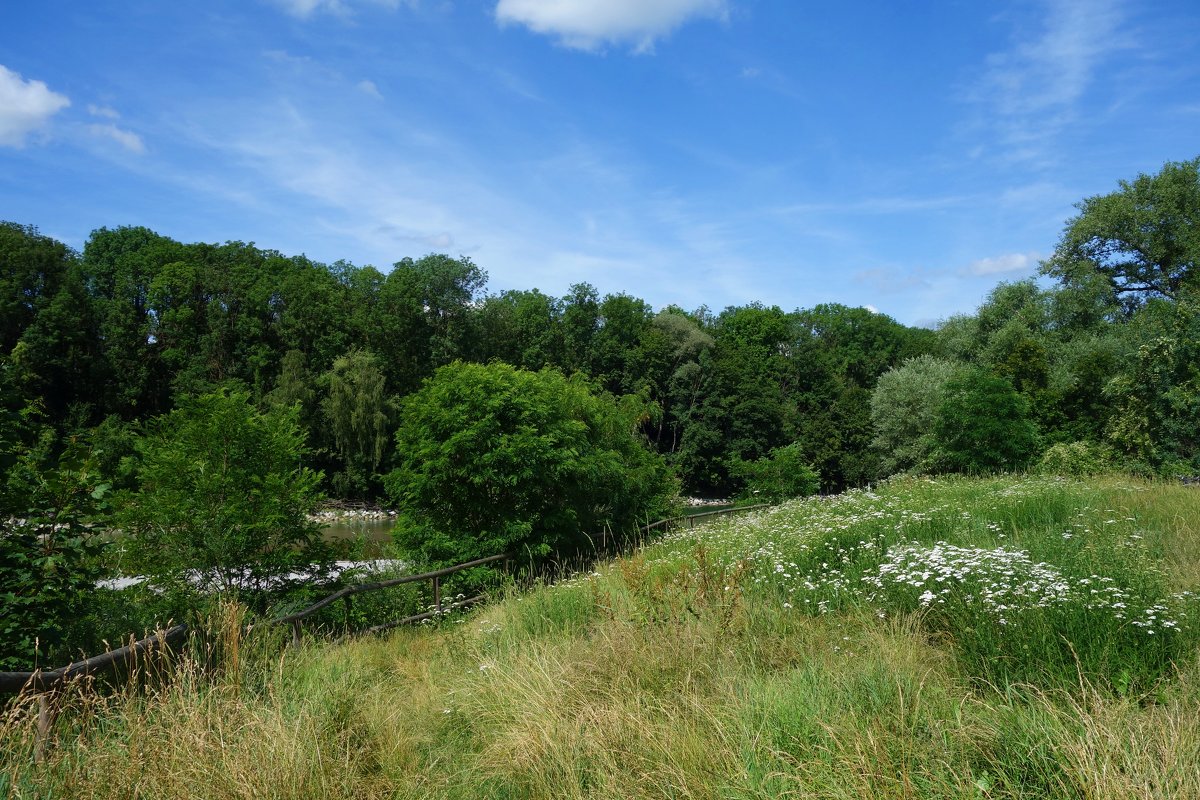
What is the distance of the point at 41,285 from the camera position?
43062 mm

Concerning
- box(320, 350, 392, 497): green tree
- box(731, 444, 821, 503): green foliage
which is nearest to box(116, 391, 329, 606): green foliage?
box(731, 444, 821, 503): green foliage

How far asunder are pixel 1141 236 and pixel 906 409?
13537mm

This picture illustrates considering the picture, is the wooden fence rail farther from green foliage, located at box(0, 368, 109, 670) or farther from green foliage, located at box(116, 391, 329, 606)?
green foliage, located at box(0, 368, 109, 670)

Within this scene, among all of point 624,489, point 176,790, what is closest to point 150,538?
point 176,790

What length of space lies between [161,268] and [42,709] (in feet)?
176

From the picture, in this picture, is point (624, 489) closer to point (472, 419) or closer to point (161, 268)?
point (472, 419)

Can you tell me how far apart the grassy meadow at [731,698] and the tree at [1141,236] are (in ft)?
117

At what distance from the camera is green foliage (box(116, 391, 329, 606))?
8.45 metres

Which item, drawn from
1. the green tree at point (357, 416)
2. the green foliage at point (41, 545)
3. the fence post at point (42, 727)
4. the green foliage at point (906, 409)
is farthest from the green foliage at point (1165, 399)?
the green tree at point (357, 416)

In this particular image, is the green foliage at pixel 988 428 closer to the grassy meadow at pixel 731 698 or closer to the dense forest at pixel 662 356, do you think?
the dense forest at pixel 662 356

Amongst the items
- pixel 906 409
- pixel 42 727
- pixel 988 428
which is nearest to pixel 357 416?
pixel 906 409

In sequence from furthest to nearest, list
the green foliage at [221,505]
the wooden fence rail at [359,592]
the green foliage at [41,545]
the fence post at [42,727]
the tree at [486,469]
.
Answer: the tree at [486,469]
the green foliage at [221,505]
the wooden fence rail at [359,592]
the green foliage at [41,545]
the fence post at [42,727]

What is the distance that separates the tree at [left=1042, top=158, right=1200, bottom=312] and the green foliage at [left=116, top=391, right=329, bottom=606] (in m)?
39.0

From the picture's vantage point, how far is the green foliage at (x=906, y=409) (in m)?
36.7
